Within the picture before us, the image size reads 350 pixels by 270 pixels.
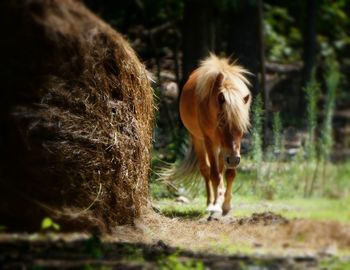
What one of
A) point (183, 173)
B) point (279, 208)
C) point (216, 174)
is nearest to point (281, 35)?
point (183, 173)

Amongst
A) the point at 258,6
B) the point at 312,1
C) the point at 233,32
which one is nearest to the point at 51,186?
the point at 258,6

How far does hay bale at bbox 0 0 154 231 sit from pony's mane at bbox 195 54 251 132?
1.18m

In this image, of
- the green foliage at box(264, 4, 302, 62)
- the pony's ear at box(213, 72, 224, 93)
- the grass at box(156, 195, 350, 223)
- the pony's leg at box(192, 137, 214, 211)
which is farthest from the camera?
the green foliage at box(264, 4, 302, 62)

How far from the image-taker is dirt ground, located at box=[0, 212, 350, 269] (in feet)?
18.9

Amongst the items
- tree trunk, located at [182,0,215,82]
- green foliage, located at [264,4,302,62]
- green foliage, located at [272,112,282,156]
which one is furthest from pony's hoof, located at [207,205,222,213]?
green foliage, located at [264,4,302,62]

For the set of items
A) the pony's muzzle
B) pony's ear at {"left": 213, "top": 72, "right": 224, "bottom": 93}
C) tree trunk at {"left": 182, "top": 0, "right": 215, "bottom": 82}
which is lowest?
the pony's muzzle

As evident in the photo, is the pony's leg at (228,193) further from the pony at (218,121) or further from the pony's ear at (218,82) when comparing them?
the pony's ear at (218,82)

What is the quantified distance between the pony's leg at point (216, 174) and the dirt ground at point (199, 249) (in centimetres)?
197

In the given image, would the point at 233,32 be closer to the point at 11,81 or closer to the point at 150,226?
the point at 150,226

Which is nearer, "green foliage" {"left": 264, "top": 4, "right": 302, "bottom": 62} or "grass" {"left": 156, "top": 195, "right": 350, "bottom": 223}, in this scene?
"grass" {"left": 156, "top": 195, "right": 350, "bottom": 223}

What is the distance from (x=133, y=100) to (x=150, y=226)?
54.8 inches

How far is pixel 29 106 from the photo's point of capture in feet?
23.6

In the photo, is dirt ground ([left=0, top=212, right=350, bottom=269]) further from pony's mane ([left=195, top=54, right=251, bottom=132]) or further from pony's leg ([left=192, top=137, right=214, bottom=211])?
pony's leg ([left=192, top=137, right=214, bottom=211])

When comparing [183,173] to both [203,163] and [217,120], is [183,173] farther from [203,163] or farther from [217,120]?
[217,120]
